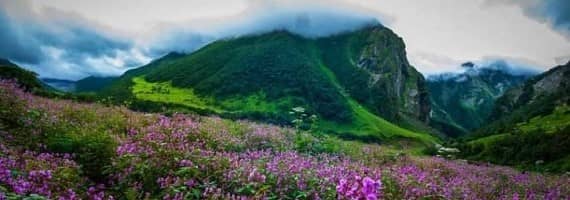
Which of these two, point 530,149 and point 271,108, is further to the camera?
point 271,108

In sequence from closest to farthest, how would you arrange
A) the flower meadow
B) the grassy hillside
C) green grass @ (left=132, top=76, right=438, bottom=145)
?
the flower meadow, the grassy hillside, green grass @ (left=132, top=76, right=438, bottom=145)

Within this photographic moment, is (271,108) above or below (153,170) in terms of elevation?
above

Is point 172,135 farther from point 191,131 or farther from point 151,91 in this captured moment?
point 151,91

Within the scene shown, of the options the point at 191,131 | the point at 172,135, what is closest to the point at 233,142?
the point at 191,131

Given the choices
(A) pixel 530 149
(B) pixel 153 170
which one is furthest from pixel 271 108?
(B) pixel 153 170

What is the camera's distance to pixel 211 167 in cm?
772

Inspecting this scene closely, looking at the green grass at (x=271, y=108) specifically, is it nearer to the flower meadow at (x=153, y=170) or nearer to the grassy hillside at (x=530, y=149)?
the grassy hillside at (x=530, y=149)

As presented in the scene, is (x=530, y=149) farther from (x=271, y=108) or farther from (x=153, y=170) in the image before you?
(x=271, y=108)

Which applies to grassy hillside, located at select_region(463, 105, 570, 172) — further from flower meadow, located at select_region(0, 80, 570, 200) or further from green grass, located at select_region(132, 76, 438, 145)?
green grass, located at select_region(132, 76, 438, 145)

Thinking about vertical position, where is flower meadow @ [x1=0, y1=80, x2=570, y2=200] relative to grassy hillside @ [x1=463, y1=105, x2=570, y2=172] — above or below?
above

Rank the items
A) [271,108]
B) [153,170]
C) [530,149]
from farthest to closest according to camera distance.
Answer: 1. [271,108]
2. [530,149]
3. [153,170]

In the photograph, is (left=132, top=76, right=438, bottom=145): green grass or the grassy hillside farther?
(left=132, top=76, right=438, bottom=145): green grass

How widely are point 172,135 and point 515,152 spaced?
8814 cm

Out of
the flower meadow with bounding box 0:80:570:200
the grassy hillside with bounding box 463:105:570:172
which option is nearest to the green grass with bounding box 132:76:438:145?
the grassy hillside with bounding box 463:105:570:172
